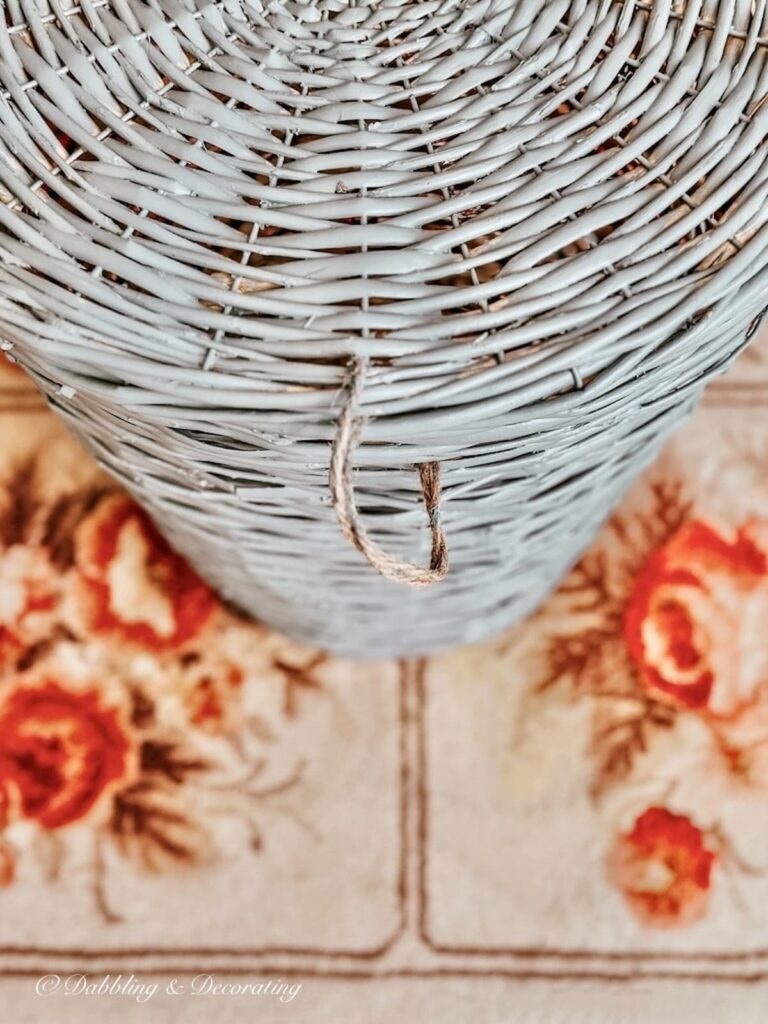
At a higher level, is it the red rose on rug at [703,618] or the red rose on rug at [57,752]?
the red rose on rug at [703,618]

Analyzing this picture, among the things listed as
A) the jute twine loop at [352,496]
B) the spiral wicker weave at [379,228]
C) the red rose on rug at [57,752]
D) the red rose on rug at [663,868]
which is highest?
the spiral wicker weave at [379,228]

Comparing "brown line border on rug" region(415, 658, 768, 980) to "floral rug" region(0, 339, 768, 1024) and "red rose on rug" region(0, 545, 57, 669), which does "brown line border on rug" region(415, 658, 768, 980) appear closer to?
"floral rug" region(0, 339, 768, 1024)

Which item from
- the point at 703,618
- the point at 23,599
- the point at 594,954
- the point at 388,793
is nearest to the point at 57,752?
the point at 23,599

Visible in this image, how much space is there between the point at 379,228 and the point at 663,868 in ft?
1.89

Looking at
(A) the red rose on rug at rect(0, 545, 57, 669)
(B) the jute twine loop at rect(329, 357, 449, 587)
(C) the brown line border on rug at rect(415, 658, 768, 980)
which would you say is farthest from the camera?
(A) the red rose on rug at rect(0, 545, 57, 669)

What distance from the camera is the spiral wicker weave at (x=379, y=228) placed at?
38cm

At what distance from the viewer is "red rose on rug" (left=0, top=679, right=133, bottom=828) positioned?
0.78 metres

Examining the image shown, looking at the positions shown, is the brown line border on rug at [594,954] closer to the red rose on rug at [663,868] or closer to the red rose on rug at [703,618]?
the red rose on rug at [663,868]

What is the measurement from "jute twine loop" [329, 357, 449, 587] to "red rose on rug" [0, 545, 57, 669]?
0.51 metres

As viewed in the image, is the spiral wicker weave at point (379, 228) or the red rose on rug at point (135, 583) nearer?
the spiral wicker weave at point (379, 228)

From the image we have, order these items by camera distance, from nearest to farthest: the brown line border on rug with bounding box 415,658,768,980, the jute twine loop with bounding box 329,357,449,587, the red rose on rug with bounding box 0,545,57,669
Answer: the jute twine loop with bounding box 329,357,449,587 < the brown line border on rug with bounding box 415,658,768,980 < the red rose on rug with bounding box 0,545,57,669

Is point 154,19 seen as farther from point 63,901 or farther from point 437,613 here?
point 63,901

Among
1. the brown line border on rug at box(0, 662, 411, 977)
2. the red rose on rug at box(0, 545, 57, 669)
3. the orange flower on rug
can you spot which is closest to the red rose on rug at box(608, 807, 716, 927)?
the orange flower on rug

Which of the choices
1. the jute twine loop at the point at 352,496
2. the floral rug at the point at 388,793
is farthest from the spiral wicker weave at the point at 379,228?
the floral rug at the point at 388,793
